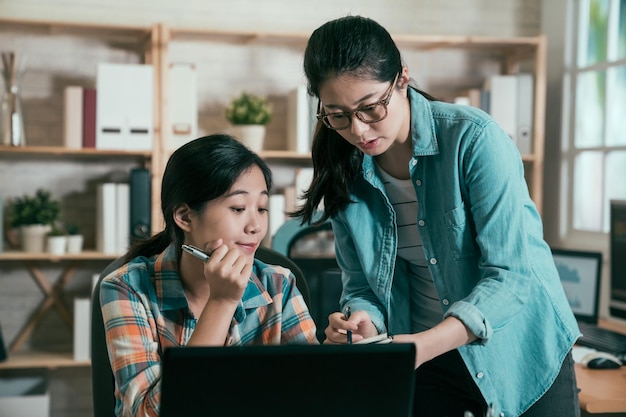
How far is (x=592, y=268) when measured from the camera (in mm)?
2957

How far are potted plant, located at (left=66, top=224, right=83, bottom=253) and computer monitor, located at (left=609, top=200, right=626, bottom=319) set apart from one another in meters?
2.25

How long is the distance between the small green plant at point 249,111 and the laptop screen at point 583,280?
57.0 inches

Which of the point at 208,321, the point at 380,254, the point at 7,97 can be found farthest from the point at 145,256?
the point at 7,97

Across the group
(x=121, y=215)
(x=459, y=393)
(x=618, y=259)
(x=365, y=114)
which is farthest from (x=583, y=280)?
(x=121, y=215)

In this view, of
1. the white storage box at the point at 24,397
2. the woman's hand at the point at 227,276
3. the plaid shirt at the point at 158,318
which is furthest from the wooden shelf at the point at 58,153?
the woman's hand at the point at 227,276

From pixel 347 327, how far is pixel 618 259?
172 centimetres

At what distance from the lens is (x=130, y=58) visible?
386 centimetres

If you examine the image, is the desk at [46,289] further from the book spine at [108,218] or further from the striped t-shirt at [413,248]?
the striped t-shirt at [413,248]

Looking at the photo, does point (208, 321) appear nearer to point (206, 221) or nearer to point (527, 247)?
point (206, 221)

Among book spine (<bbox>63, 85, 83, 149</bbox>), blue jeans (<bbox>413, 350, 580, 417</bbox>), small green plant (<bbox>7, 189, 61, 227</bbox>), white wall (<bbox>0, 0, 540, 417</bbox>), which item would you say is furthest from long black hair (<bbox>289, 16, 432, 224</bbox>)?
white wall (<bbox>0, 0, 540, 417</bbox>)

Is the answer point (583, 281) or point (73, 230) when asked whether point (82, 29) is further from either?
point (583, 281)

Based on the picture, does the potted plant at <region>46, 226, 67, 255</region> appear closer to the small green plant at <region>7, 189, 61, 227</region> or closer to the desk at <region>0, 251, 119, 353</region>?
the small green plant at <region>7, 189, 61, 227</region>

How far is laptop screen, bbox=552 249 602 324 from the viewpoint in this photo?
2924mm

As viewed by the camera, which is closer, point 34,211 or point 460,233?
point 460,233
